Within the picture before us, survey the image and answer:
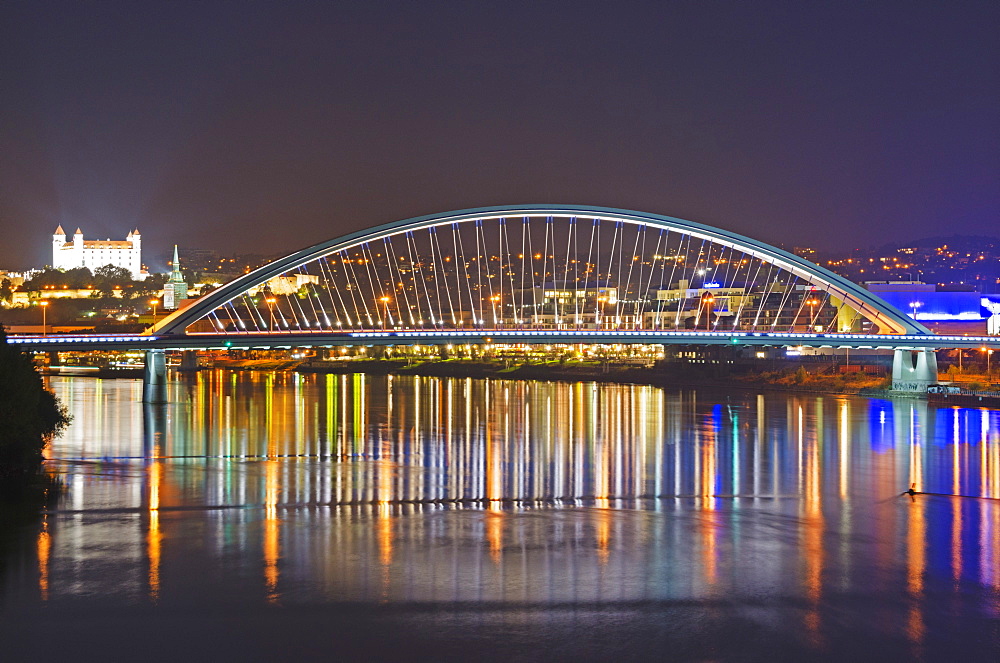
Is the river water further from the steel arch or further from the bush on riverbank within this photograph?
the steel arch

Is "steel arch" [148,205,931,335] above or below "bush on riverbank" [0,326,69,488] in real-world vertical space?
above

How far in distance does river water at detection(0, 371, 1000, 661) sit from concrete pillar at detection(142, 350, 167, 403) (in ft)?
54.2

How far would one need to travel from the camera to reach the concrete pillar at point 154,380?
5050 cm

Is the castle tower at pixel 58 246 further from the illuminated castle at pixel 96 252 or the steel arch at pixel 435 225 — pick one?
the steel arch at pixel 435 225

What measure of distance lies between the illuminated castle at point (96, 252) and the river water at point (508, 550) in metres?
159

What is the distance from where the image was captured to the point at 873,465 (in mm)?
28125

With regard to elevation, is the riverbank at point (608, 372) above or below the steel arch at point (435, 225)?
below

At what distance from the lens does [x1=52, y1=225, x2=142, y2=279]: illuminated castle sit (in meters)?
182

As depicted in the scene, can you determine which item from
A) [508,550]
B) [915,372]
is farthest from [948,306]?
[508,550]

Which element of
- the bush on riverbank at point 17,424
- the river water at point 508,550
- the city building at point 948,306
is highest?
the city building at point 948,306

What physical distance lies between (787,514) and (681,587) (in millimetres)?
6406

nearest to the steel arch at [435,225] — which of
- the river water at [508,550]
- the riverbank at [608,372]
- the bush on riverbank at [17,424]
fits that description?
the riverbank at [608,372]

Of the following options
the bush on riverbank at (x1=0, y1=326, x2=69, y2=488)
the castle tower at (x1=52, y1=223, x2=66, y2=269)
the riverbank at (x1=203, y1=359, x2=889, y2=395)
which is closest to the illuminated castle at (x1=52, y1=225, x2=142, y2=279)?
the castle tower at (x1=52, y1=223, x2=66, y2=269)

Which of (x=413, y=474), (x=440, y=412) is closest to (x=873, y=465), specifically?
(x=413, y=474)
